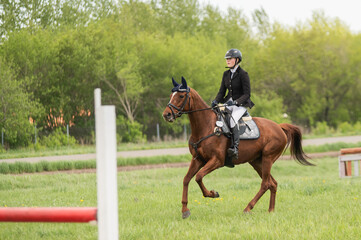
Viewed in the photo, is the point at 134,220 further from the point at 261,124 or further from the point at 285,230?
the point at 261,124

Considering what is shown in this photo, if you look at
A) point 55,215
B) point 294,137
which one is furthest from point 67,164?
point 55,215

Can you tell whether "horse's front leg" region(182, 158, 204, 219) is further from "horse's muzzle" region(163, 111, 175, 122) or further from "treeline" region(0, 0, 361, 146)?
"treeline" region(0, 0, 361, 146)

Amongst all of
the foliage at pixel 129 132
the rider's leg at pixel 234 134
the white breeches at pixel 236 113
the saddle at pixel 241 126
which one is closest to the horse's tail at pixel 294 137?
the saddle at pixel 241 126

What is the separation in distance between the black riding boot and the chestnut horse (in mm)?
105

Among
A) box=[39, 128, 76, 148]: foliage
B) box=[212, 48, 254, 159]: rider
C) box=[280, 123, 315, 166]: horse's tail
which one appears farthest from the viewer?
box=[39, 128, 76, 148]: foliage

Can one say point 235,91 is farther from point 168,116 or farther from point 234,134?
point 168,116

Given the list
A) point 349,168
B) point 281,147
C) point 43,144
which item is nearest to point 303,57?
point 43,144

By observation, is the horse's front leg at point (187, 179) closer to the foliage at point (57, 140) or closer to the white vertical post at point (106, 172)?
the white vertical post at point (106, 172)

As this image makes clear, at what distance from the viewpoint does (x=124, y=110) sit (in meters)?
35.3

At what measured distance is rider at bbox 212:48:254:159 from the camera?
8.26 m

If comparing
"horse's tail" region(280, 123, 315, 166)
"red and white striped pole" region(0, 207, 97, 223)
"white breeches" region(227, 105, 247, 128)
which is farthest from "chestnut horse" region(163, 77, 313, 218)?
"red and white striped pole" region(0, 207, 97, 223)

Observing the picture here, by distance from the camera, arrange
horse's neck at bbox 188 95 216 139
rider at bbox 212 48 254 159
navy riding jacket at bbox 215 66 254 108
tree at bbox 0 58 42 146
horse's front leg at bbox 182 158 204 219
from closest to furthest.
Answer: horse's front leg at bbox 182 158 204 219
horse's neck at bbox 188 95 216 139
rider at bbox 212 48 254 159
navy riding jacket at bbox 215 66 254 108
tree at bbox 0 58 42 146

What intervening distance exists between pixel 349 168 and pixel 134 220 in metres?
10.6

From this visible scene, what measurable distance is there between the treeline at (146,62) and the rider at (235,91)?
58.2 feet
